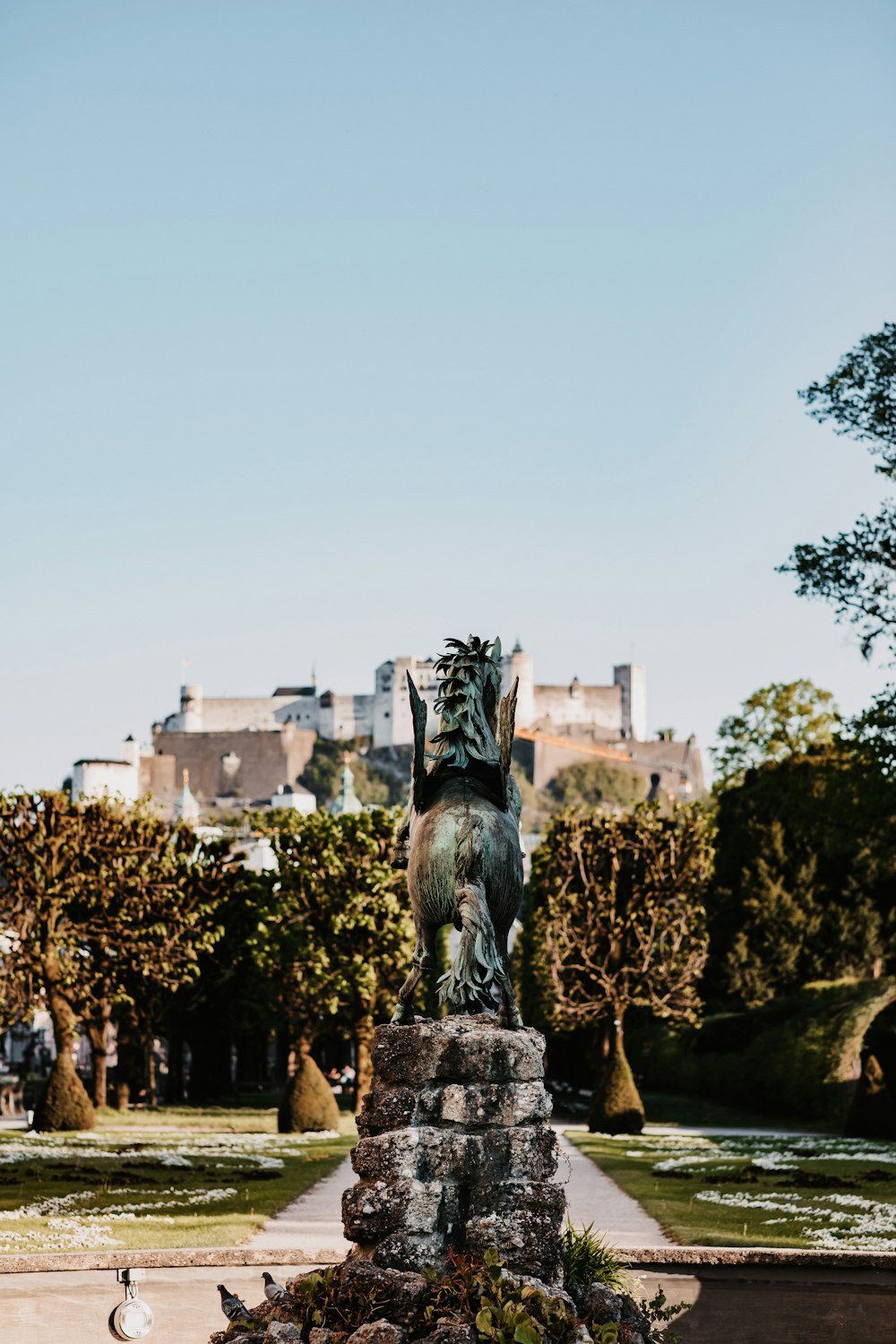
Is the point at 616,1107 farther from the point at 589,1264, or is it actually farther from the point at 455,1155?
the point at 455,1155

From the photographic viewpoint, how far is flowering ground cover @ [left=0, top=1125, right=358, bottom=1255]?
16.5m

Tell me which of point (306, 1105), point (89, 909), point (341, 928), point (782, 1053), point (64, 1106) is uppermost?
point (89, 909)

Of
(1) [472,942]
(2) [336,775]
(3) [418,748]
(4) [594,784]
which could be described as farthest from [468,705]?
(2) [336,775]

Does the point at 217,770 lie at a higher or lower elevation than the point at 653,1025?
higher

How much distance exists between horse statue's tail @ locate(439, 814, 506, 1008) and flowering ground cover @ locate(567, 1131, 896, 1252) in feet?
19.8

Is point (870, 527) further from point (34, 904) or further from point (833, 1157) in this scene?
point (34, 904)

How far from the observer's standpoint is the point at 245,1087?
2405 inches

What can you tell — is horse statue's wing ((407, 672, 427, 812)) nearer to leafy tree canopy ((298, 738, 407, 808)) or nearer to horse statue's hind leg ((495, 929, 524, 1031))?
horse statue's hind leg ((495, 929, 524, 1031))

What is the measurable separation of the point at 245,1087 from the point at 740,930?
20.3 m

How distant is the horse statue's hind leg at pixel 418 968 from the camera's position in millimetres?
10805

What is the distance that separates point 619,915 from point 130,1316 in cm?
2961

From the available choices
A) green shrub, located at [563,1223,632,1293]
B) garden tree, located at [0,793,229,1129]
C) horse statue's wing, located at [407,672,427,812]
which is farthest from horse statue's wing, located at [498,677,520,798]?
garden tree, located at [0,793,229,1129]

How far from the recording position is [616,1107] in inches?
1391

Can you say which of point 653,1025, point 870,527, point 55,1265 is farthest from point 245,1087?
point 55,1265
